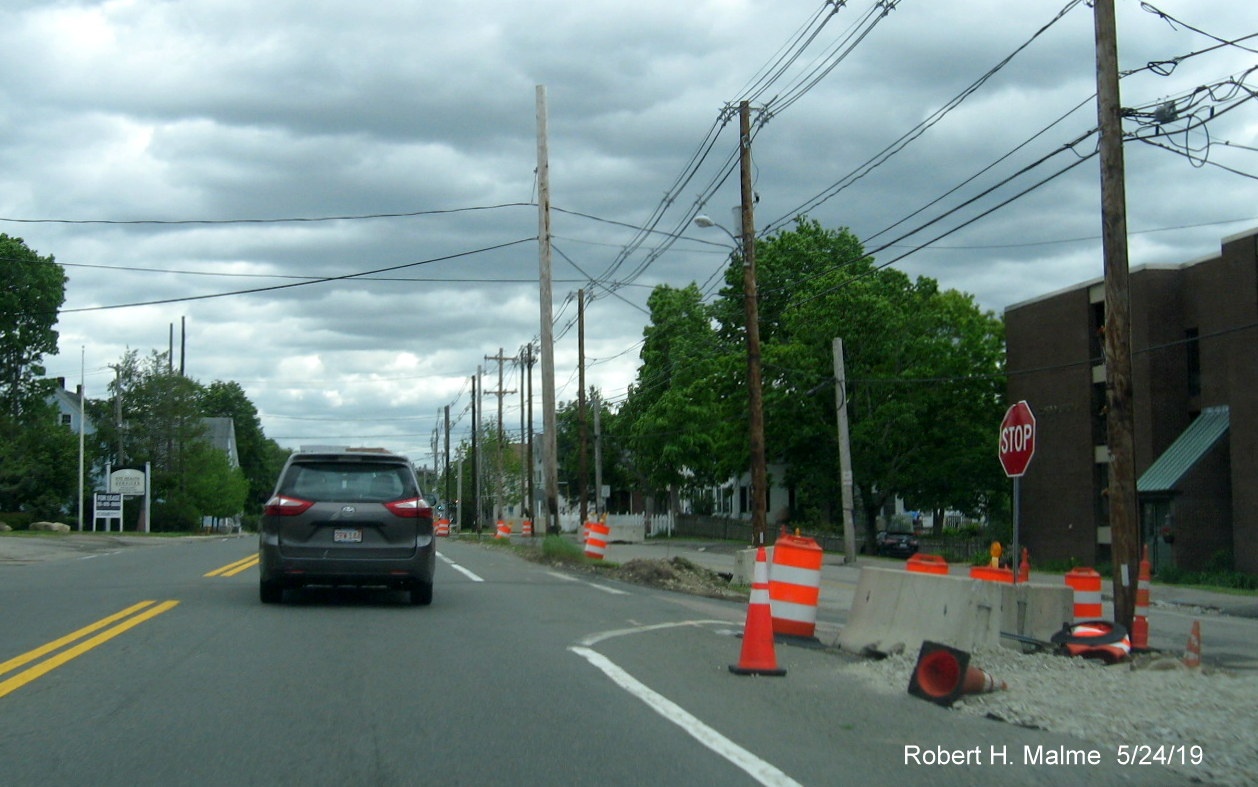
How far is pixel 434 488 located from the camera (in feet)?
423

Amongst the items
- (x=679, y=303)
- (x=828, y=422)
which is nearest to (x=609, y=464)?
(x=679, y=303)

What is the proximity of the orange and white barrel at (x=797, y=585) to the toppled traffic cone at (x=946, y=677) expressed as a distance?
109 inches

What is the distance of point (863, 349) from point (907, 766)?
40.3 meters

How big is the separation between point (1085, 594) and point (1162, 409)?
23906 mm

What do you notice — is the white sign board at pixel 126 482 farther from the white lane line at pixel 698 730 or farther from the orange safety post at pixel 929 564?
the white lane line at pixel 698 730

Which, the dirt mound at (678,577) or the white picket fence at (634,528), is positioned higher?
the dirt mound at (678,577)

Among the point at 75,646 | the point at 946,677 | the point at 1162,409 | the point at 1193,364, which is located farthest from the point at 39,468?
the point at 946,677

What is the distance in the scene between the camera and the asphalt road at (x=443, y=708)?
5.99 m

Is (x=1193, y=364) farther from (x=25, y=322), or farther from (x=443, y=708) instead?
(x=25, y=322)

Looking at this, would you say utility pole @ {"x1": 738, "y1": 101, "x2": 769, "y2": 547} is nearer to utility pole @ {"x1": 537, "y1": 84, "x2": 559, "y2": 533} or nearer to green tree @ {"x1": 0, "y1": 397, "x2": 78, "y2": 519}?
utility pole @ {"x1": 537, "y1": 84, "x2": 559, "y2": 533}

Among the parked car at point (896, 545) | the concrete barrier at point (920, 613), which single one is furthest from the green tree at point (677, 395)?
the concrete barrier at point (920, 613)

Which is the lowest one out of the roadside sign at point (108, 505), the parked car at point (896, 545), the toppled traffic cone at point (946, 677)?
the parked car at point (896, 545)

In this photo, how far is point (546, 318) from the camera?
30.3 m

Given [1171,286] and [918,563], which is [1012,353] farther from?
[918,563]
